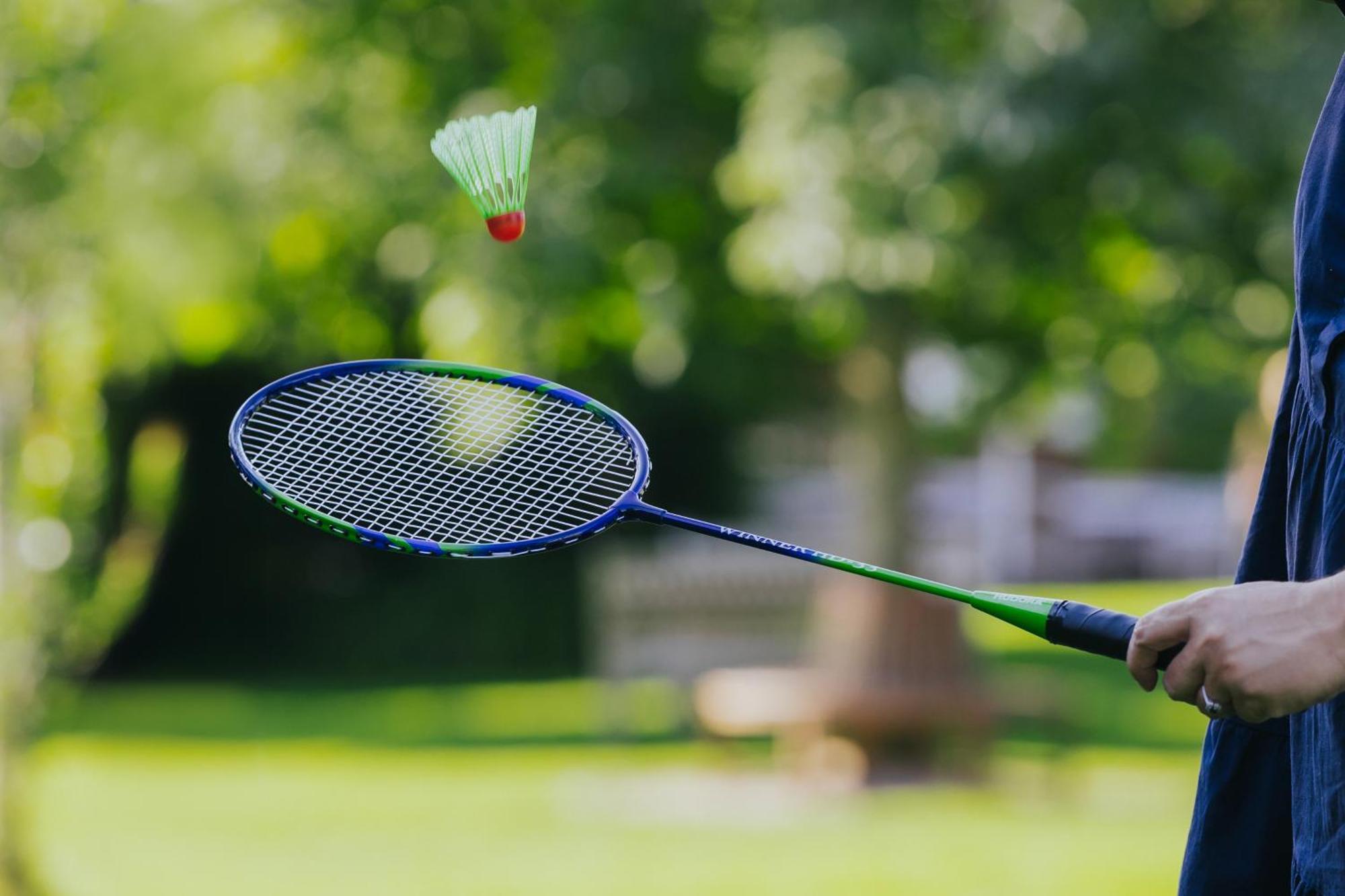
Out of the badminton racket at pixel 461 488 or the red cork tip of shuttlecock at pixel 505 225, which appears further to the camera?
the red cork tip of shuttlecock at pixel 505 225

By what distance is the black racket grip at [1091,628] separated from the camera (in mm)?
2070

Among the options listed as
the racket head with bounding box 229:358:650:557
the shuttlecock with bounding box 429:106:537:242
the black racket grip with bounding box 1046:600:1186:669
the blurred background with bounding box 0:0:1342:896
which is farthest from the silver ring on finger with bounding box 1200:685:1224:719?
the blurred background with bounding box 0:0:1342:896

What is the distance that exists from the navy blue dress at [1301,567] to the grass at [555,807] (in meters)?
4.54

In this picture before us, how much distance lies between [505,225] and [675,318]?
5.71 meters

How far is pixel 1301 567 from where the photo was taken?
78.4 inches

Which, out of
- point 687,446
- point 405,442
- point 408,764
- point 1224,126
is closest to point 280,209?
point 408,764

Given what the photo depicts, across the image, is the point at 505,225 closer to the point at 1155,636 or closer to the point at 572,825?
the point at 1155,636

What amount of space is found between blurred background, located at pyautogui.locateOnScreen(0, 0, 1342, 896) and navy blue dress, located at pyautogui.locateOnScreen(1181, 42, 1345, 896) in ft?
14.3

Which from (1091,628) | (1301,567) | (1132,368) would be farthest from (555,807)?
(1301,567)

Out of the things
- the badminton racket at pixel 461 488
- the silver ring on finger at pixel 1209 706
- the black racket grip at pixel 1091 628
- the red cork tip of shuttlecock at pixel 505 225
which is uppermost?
the red cork tip of shuttlecock at pixel 505 225

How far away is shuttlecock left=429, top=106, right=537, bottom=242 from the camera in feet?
8.67

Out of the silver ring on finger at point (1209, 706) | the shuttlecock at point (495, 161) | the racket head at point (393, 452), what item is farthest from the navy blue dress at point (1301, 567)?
the shuttlecock at point (495, 161)

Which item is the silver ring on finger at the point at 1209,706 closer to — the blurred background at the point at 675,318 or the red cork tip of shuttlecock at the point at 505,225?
the red cork tip of shuttlecock at the point at 505,225

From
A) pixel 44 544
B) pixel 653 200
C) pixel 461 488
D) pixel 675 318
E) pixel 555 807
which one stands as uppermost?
pixel 653 200
